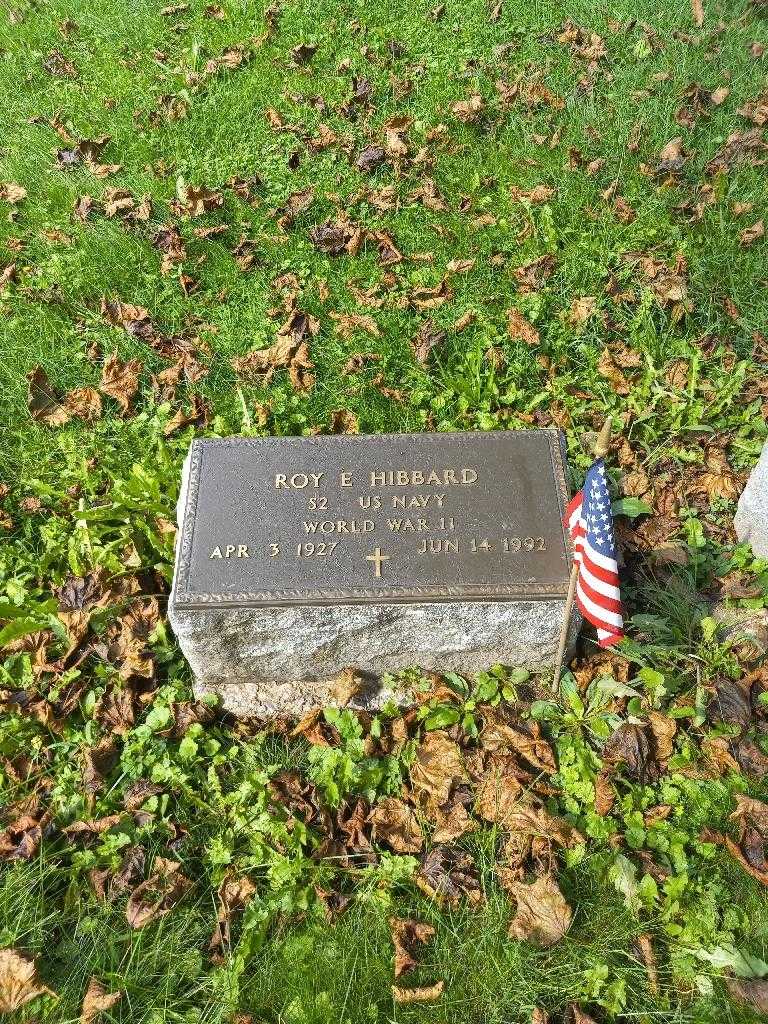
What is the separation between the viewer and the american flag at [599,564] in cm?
244

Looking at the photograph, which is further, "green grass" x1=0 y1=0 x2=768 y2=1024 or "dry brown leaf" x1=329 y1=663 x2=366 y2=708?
"dry brown leaf" x1=329 y1=663 x2=366 y2=708

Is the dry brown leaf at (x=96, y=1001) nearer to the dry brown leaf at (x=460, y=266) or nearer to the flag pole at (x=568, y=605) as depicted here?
the flag pole at (x=568, y=605)

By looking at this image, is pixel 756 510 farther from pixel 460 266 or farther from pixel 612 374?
pixel 460 266

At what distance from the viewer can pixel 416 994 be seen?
2340 millimetres

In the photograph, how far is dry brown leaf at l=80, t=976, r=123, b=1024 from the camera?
2.32 meters

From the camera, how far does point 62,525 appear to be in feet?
11.5

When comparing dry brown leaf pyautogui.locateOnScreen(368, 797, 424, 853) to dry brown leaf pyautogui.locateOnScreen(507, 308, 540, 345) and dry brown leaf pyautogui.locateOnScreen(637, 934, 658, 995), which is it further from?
dry brown leaf pyautogui.locateOnScreen(507, 308, 540, 345)

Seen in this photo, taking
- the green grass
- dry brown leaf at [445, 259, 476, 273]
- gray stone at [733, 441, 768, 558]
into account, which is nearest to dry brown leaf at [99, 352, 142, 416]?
the green grass

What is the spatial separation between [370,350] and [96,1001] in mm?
3130

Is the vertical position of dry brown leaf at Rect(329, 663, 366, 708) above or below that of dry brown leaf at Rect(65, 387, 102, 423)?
below

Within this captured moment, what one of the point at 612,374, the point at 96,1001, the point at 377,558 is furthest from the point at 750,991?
the point at 612,374

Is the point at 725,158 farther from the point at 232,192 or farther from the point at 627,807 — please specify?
the point at 627,807

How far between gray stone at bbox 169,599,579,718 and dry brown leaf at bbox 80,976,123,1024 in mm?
1039

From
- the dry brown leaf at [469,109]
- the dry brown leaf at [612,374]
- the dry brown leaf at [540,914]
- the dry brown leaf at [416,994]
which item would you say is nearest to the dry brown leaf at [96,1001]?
the dry brown leaf at [416,994]
